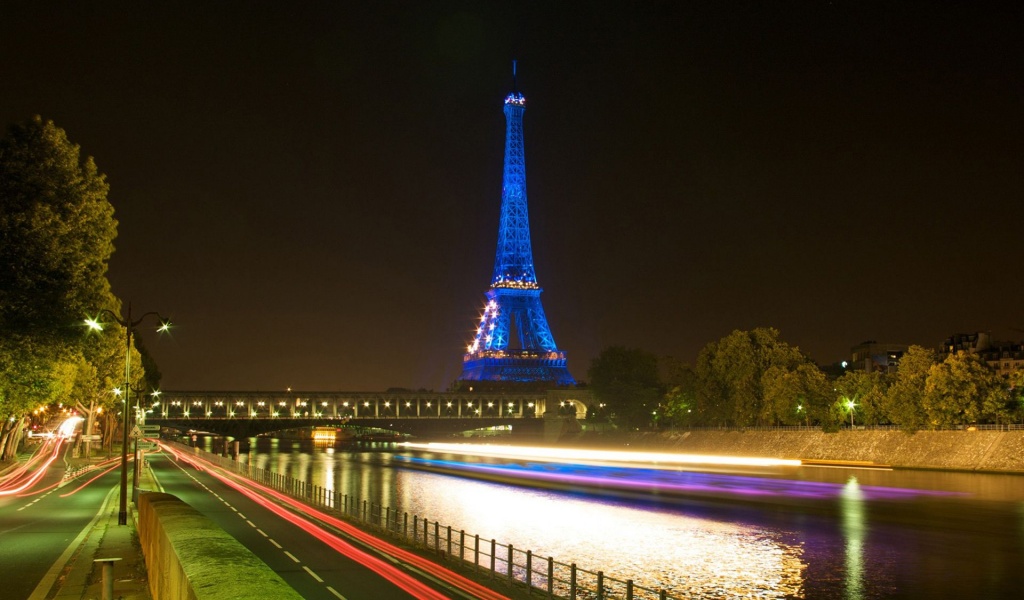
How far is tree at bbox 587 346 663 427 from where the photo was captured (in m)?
152

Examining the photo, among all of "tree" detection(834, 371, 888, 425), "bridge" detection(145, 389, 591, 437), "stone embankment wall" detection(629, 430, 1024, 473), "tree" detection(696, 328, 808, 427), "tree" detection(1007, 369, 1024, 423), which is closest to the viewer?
"stone embankment wall" detection(629, 430, 1024, 473)

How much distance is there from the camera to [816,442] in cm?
10456

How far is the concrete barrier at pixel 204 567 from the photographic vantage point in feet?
41.3

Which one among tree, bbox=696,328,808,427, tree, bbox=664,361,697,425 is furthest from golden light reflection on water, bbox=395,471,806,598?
tree, bbox=664,361,697,425

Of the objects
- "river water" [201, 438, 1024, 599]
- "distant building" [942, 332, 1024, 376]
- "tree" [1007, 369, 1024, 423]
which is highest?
"distant building" [942, 332, 1024, 376]

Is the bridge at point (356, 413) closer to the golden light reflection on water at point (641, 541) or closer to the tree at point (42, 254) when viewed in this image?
the golden light reflection on water at point (641, 541)

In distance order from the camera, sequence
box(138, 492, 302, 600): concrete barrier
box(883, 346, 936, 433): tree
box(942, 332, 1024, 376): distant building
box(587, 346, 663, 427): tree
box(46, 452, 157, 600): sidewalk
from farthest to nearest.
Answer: box(942, 332, 1024, 376): distant building → box(587, 346, 663, 427): tree → box(883, 346, 936, 433): tree → box(46, 452, 157, 600): sidewalk → box(138, 492, 302, 600): concrete barrier

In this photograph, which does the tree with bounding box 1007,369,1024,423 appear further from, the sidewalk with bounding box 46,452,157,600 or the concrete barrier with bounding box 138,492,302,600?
the concrete barrier with bounding box 138,492,302,600

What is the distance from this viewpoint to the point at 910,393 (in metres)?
91.1

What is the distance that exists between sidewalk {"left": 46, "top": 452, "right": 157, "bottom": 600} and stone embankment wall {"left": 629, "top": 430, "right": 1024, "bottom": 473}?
68.6 metres

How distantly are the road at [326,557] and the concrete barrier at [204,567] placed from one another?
5.91 metres

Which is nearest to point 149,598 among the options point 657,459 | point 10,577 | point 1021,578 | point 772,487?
point 10,577

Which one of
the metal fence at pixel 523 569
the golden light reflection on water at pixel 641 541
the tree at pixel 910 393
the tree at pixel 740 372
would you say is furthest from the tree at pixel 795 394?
the metal fence at pixel 523 569

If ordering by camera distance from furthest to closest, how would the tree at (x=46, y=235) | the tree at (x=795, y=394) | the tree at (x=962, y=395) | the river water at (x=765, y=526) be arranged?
1. the tree at (x=795, y=394)
2. the tree at (x=962, y=395)
3. the tree at (x=46, y=235)
4. the river water at (x=765, y=526)
